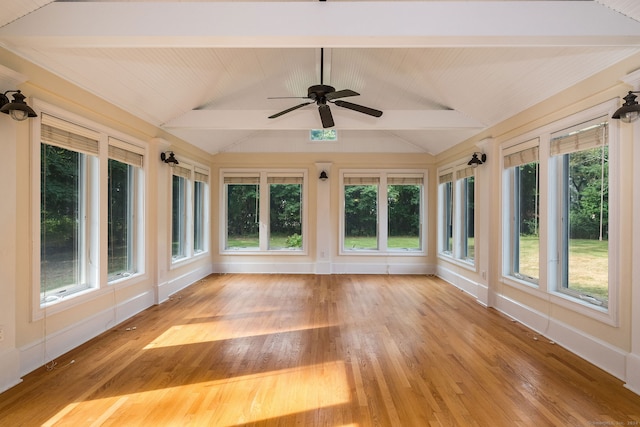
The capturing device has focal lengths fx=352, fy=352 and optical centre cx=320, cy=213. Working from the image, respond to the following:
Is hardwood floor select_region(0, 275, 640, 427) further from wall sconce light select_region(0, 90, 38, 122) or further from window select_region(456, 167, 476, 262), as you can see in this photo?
wall sconce light select_region(0, 90, 38, 122)

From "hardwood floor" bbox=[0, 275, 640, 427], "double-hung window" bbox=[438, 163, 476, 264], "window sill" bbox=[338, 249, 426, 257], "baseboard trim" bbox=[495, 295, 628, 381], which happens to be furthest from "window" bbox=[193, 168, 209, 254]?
"baseboard trim" bbox=[495, 295, 628, 381]

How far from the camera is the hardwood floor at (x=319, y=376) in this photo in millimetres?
2299

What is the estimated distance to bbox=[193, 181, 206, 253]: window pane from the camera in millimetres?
6957

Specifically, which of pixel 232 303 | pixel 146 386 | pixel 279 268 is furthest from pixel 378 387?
pixel 279 268

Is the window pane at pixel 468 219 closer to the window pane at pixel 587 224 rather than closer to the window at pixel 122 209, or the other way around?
the window pane at pixel 587 224

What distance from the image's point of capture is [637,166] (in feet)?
8.96

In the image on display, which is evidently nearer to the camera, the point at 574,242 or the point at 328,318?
the point at 574,242

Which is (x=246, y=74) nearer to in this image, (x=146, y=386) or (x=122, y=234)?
(x=122, y=234)

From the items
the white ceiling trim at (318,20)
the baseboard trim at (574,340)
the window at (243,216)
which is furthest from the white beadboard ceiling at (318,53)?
the baseboard trim at (574,340)

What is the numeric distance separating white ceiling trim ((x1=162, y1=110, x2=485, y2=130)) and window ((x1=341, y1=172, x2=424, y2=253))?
243 cm

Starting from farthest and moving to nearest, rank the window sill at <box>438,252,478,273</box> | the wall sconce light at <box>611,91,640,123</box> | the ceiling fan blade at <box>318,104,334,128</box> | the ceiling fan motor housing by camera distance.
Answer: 1. the window sill at <box>438,252,478,273</box>
2. the ceiling fan blade at <box>318,104,334,128</box>
3. the ceiling fan motor housing
4. the wall sconce light at <box>611,91,640,123</box>

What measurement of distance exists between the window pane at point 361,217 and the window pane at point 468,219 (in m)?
1.96

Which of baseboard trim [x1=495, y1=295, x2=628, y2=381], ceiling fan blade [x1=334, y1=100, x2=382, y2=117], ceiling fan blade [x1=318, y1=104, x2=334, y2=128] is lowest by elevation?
baseboard trim [x1=495, y1=295, x2=628, y2=381]

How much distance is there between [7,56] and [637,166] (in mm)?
4929
